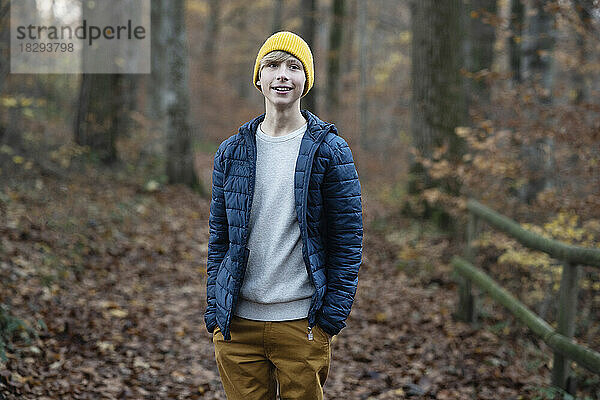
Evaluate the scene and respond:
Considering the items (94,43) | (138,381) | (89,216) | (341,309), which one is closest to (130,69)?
(94,43)

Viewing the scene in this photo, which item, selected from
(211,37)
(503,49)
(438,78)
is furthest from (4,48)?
(211,37)

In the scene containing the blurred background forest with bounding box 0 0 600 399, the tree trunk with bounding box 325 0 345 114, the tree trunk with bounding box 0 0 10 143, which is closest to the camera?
the blurred background forest with bounding box 0 0 600 399

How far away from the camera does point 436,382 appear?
5266mm

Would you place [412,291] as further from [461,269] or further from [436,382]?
[436,382]

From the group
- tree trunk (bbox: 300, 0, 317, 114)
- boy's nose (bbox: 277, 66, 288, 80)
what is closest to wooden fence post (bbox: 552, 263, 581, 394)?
boy's nose (bbox: 277, 66, 288, 80)

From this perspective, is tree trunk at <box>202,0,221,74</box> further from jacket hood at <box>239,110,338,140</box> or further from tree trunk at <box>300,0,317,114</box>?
jacket hood at <box>239,110,338,140</box>

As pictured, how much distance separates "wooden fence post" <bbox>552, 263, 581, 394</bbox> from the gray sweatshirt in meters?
2.89

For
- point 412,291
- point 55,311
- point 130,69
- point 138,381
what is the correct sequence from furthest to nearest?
point 130,69
point 412,291
point 55,311
point 138,381

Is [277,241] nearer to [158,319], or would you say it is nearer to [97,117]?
[158,319]

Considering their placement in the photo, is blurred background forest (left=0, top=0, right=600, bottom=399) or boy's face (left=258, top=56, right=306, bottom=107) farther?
blurred background forest (left=0, top=0, right=600, bottom=399)

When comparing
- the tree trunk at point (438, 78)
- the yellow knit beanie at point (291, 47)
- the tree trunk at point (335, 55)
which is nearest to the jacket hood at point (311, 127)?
the yellow knit beanie at point (291, 47)

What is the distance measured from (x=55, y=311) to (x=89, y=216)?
305 cm

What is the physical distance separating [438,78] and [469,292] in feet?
15.8

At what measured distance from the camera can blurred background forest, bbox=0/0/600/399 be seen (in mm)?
5246
